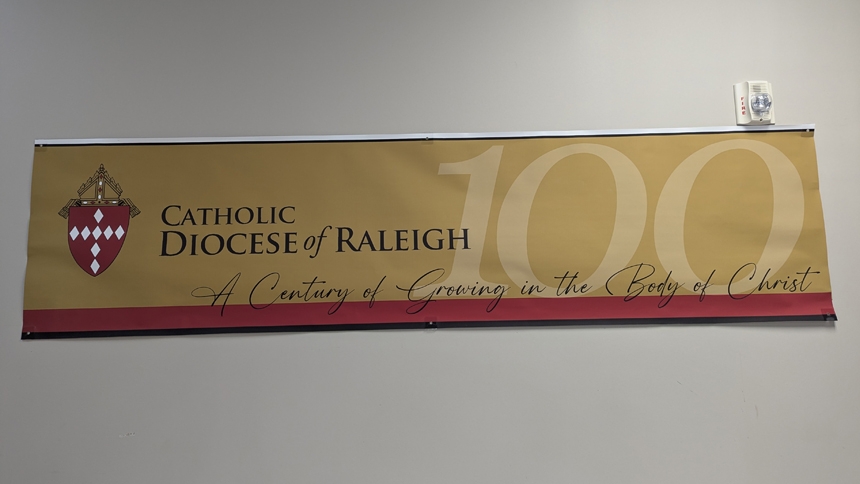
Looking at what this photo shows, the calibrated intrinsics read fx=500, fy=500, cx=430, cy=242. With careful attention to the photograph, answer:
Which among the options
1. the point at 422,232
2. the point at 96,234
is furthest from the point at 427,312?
the point at 96,234

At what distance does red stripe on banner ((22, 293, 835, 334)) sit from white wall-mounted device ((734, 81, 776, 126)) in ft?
1.80

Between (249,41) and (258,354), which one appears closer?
(258,354)

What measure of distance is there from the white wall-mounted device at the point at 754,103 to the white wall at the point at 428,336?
38mm

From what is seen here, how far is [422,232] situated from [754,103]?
3.67ft

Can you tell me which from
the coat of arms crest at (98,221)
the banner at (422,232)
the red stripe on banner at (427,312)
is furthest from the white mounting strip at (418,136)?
the red stripe on banner at (427,312)

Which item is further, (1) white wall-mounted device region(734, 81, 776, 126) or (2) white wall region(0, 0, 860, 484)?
(1) white wall-mounted device region(734, 81, 776, 126)

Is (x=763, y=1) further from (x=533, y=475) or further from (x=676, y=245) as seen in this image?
(x=533, y=475)

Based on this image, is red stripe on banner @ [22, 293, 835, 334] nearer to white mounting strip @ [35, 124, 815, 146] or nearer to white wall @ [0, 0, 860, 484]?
white wall @ [0, 0, 860, 484]

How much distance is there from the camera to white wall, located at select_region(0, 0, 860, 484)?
146 centimetres

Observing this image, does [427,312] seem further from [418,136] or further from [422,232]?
[418,136]

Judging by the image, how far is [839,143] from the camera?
5.22 ft

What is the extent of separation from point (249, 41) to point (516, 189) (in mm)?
980

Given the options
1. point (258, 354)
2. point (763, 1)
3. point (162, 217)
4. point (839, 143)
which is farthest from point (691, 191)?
point (162, 217)

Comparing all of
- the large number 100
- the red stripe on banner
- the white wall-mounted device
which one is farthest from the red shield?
the white wall-mounted device
